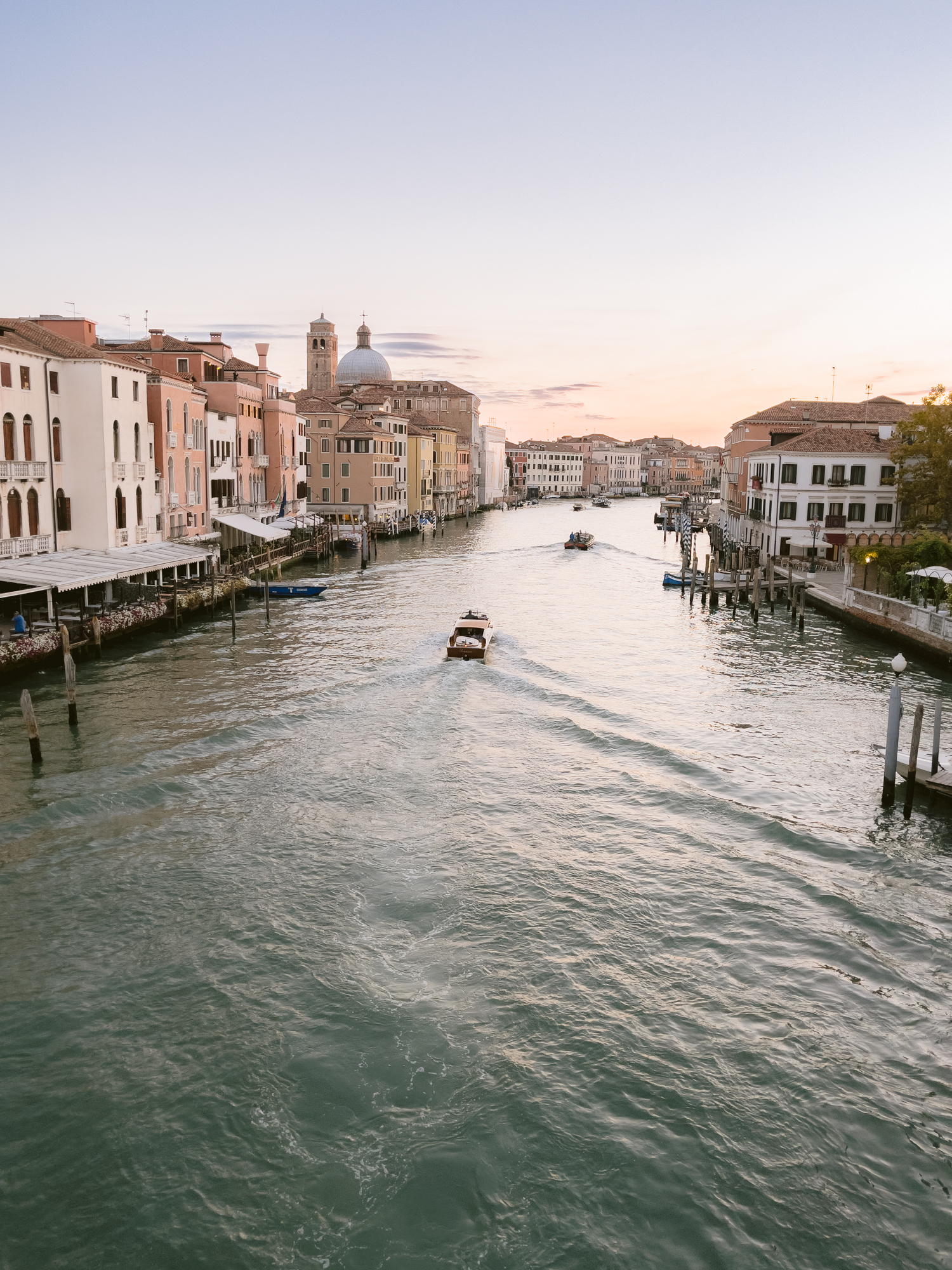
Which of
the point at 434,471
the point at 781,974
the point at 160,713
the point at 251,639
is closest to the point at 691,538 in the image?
the point at 434,471

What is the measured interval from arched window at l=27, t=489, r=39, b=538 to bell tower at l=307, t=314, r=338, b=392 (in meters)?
75.7

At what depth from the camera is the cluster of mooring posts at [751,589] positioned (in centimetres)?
3672

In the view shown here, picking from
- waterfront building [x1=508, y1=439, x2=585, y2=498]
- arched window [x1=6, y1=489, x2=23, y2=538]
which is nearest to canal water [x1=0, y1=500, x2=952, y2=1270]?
arched window [x1=6, y1=489, x2=23, y2=538]

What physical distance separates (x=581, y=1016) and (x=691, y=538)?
2439 inches

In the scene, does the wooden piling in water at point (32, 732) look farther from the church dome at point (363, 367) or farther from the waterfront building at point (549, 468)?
the waterfront building at point (549, 468)

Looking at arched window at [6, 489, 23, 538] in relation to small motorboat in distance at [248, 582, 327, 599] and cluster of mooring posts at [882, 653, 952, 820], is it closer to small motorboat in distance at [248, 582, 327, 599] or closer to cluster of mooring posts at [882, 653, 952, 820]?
small motorboat in distance at [248, 582, 327, 599]

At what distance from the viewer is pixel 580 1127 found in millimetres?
8734

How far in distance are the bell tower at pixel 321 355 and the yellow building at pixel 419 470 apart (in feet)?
52.3

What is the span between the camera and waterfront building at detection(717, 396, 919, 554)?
190 feet

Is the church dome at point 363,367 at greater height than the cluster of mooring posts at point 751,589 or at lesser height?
greater

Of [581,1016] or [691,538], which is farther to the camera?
[691,538]

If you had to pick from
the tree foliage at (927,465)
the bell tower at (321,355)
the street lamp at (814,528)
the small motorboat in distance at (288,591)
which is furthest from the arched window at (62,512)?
the bell tower at (321,355)

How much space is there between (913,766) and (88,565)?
880 inches

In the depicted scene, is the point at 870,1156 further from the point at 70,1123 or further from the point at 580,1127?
the point at 70,1123
